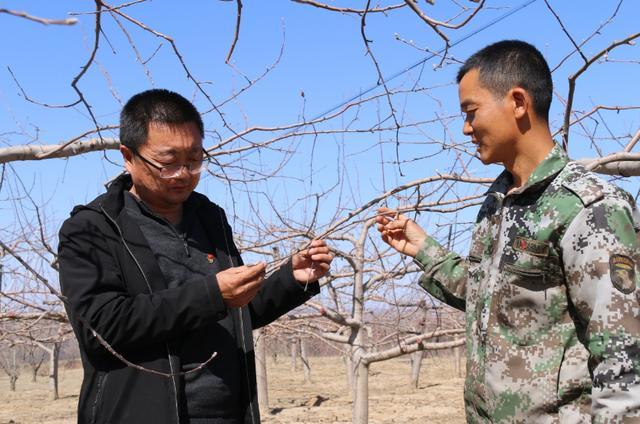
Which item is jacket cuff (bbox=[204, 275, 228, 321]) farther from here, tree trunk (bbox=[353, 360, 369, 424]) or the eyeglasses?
tree trunk (bbox=[353, 360, 369, 424])

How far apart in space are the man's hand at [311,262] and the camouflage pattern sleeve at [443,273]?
0.34 m

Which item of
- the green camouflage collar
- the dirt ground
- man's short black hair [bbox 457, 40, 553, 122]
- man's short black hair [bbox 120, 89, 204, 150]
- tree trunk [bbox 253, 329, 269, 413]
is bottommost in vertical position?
the dirt ground

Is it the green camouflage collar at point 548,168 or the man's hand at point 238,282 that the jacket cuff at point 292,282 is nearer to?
the man's hand at point 238,282

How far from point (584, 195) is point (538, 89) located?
0.30 meters

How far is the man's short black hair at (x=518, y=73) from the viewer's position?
168 cm

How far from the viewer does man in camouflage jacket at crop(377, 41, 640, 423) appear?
1.39 m

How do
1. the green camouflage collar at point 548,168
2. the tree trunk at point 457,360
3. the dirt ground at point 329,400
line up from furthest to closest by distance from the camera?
the tree trunk at point 457,360 < the dirt ground at point 329,400 < the green camouflage collar at point 548,168

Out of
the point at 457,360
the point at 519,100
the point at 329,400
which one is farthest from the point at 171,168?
the point at 457,360

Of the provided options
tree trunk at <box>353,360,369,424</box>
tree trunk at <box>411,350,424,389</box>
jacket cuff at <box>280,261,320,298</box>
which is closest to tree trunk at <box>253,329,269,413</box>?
tree trunk at <box>411,350,424,389</box>

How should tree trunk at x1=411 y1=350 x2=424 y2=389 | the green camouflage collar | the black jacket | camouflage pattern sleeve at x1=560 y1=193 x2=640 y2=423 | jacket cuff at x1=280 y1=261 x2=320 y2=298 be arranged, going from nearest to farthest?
camouflage pattern sleeve at x1=560 y1=193 x2=640 y2=423 → the green camouflage collar → the black jacket → jacket cuff at x1=280 y1=261 x2=320 y2=298 → tree trunk at x1=411 y1=350 x2=424 y2=389

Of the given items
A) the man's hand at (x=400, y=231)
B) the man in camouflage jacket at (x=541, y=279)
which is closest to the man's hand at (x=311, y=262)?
the man's hand at (x=400, y=231)

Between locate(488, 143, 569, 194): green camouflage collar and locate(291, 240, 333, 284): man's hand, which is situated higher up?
locate(488, 143, 569, 194): green camouflage collar

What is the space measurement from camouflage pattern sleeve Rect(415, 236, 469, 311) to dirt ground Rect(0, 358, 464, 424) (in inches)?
421

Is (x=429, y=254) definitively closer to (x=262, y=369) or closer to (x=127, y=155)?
(x=127, y=155)
